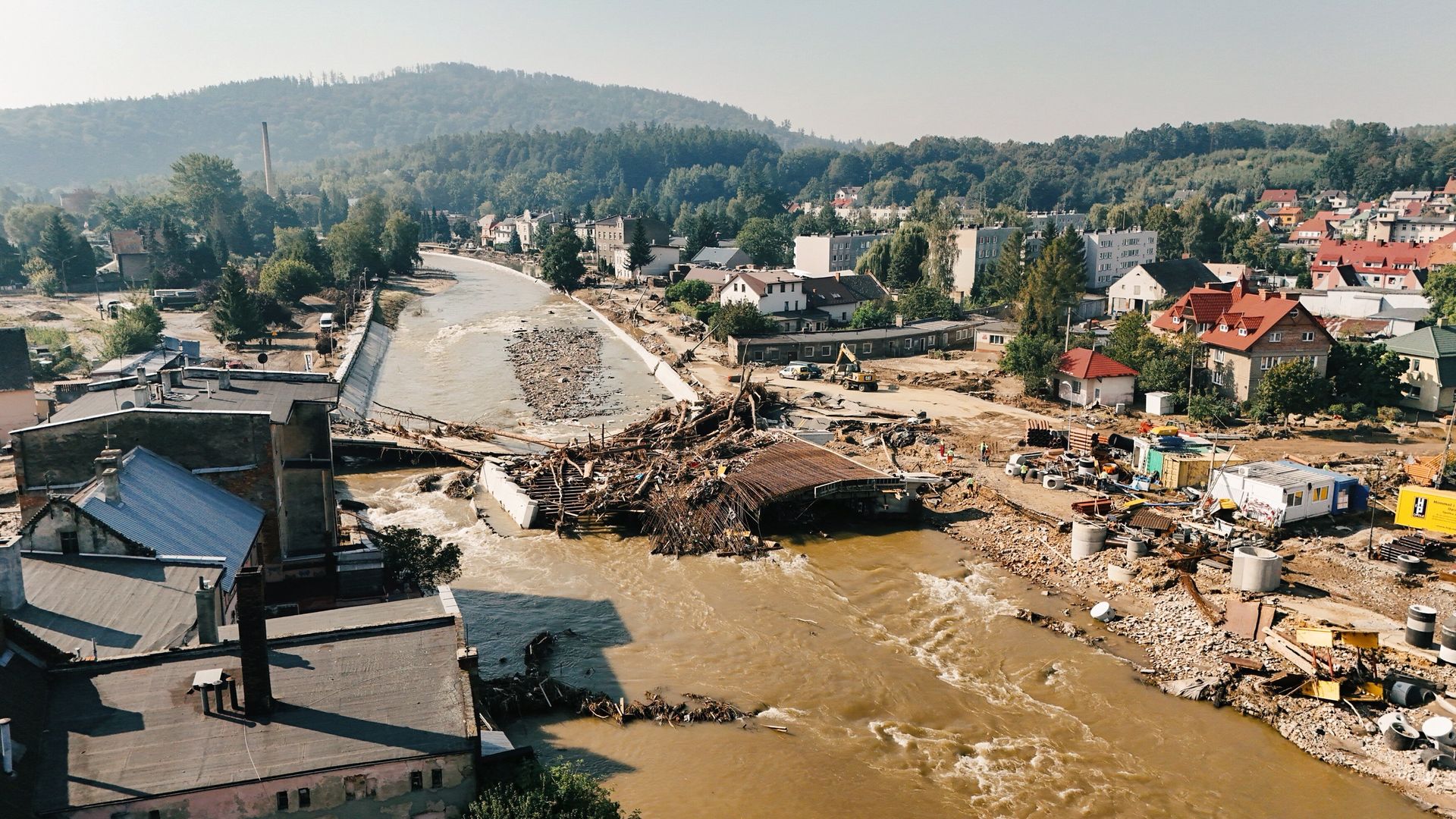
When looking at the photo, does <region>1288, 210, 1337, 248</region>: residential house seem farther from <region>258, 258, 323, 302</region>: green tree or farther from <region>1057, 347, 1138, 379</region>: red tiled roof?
<region>258, 258, 323, 302</region>: green tree

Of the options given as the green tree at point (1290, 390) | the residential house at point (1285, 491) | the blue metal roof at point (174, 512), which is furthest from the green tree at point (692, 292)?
the blue metal roof at point (174, 512)

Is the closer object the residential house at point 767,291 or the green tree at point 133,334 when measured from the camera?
the green tree at point 133,334

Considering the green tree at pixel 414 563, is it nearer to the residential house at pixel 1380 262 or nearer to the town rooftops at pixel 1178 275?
the town rooftops at pixel 1178 275

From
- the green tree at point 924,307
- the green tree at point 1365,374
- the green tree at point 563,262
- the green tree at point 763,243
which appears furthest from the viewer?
the green tree at point 763,243

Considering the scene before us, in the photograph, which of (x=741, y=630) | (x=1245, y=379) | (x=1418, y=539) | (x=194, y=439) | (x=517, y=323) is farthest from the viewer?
(x=517, y=323)

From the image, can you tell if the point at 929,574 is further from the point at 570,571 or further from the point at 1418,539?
the point at 1418,539

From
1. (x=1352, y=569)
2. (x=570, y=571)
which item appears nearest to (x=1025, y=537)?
(x=1352, y=569)

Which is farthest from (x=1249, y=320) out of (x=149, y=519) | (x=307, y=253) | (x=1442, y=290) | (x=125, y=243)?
(x=125, y=243)
